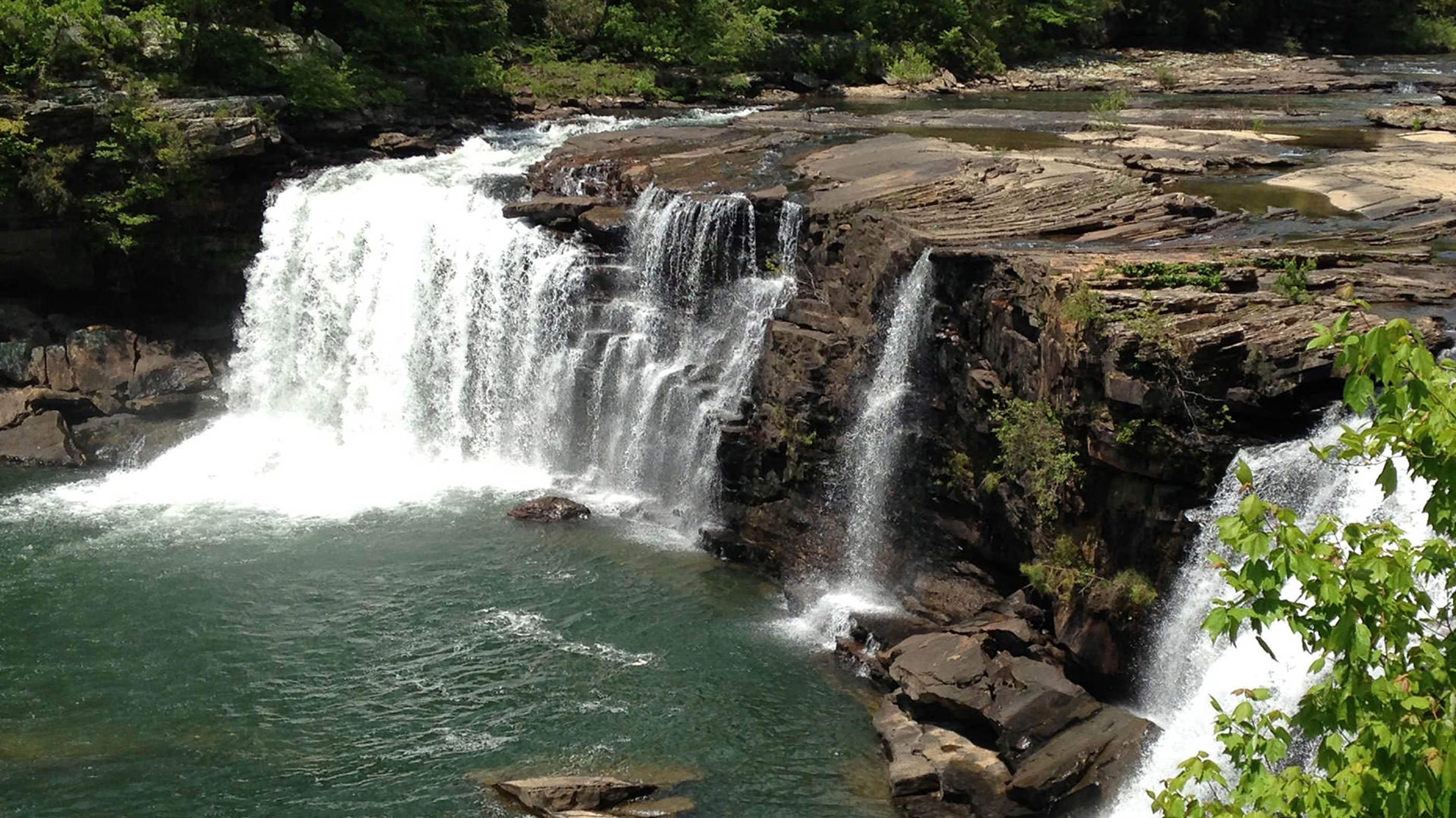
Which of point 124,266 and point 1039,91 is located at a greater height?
point 1039,91

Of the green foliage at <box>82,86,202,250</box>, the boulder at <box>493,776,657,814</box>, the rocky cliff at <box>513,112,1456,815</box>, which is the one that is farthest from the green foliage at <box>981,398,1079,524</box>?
the green foliage at <box>82,86,202,250</box>

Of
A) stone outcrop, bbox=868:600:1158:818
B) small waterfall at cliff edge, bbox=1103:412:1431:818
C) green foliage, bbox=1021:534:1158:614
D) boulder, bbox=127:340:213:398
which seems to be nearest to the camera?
small waterfall at cliff edge, bbox=1103:412:1431:818

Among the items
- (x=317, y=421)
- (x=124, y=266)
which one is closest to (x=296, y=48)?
(x=124, y=266)

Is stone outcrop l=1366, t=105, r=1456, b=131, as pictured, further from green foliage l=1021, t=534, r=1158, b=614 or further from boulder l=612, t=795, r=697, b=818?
boulder l=612, t=795, r=697, b=818

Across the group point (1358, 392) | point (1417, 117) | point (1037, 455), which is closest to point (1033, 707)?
point (1037, 455)

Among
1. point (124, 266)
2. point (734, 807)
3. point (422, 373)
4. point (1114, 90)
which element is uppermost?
point (1114, 90)

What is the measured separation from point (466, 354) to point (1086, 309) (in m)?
14.4

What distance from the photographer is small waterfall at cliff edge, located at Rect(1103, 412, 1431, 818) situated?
42.0 ft

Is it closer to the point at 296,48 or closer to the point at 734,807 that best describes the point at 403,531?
the point at 734,807

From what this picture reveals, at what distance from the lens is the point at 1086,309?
52.0ft

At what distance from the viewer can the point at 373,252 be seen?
92.6ft

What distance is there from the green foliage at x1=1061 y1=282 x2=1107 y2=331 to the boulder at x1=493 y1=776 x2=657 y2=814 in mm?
7359

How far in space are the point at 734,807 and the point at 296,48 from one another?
2508 cm

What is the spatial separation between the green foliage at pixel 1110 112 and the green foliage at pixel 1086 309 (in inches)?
574
